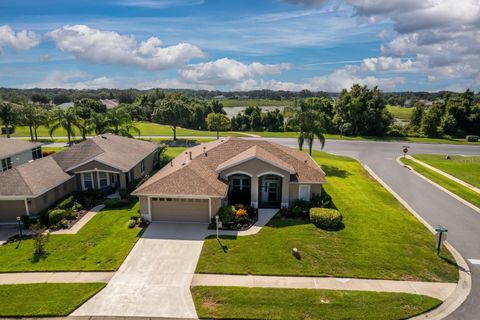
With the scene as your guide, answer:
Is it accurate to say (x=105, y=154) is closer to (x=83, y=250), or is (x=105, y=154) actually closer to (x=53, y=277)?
(x=83, y=250)

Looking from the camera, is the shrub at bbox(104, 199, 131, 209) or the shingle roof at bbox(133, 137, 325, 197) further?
the shrub at bbox(104, 199, 131, 209)

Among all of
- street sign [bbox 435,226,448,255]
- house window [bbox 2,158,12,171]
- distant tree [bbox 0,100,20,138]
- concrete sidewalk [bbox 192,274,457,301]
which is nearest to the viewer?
concrete sidewalk [bbox 192,274,457,301]

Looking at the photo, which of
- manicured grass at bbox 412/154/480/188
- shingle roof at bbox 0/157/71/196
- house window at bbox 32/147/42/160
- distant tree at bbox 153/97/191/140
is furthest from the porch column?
distant tree at bbox 153/97/191/140

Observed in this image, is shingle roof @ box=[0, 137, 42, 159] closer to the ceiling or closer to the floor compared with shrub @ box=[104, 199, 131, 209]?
closer to the ceiling

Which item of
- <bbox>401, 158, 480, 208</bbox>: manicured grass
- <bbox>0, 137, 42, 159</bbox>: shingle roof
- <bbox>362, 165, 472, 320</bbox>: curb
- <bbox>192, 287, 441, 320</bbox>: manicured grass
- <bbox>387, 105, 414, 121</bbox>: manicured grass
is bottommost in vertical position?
<bbox>362, 165, 472, 320</bbox>: curb

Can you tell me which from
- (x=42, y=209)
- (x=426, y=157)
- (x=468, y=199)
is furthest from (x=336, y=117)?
(x=42, y=209)

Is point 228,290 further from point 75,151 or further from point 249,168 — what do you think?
point 75,151

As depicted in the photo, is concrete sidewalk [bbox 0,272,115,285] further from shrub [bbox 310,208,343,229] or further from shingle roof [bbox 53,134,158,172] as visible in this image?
shrub [bbox 310,208,343,229]
